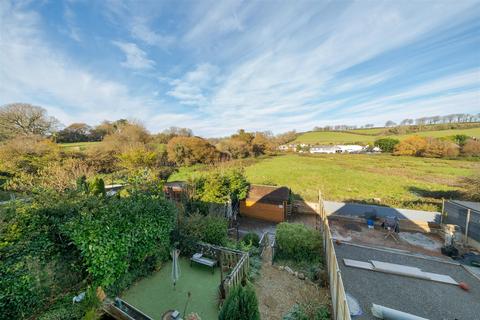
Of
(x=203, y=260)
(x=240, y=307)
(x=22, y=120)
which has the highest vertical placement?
(x=22, y=120)

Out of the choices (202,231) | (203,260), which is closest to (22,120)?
(202,231)

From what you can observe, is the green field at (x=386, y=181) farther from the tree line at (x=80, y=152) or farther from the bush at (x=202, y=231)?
the bush at (x=202, y=231)

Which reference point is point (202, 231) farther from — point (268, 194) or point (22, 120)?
point (22, 120)

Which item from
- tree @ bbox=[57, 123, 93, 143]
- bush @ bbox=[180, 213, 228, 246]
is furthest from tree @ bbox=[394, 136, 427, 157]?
tree @ bbox=[57, 123, 93, 143]

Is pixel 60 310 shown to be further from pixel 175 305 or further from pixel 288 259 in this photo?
pixel 288 259

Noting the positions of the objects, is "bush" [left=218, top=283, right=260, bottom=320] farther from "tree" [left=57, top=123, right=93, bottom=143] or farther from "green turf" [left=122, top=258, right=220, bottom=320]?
"tree" [left=57, top=123, right=93, bottom=143]

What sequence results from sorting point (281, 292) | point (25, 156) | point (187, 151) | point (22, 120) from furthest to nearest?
point (187, 151), point (22, 120), point (25, 156), point (281, 292)

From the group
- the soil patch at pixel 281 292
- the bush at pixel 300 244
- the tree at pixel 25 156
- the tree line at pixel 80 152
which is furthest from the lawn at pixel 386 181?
the tree at pixel 25 156

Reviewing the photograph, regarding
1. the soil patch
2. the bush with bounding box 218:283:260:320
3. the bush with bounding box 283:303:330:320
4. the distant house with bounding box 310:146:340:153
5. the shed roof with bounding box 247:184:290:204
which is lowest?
the soil patch
